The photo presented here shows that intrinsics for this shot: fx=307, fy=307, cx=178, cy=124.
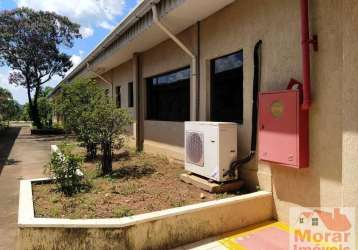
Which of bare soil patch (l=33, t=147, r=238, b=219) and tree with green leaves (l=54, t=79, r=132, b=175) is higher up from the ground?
tree with green leaves (l=54, t=79, r=132, b=175)

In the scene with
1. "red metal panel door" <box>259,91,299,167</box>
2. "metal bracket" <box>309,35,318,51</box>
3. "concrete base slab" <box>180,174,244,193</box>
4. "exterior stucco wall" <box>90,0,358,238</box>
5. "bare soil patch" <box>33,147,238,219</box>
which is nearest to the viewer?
"exterior stucco wall" <box>90,0,358,238</box>

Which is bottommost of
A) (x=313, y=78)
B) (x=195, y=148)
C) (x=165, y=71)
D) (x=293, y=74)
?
(x=195, y=148)

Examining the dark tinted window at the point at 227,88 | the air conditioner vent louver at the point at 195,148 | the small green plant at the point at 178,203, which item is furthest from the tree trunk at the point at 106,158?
the small green plant at the point at 178,203

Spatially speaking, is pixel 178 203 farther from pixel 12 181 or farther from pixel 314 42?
pixel 12 181

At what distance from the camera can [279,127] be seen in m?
4.22

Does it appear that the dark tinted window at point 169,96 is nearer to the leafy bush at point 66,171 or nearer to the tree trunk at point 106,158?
the tree trunk at point 106,158

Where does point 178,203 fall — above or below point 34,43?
below

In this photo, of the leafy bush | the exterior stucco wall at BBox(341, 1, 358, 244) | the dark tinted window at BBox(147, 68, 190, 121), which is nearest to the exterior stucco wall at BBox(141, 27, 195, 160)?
the dark tinted window at BBox(147, 68, 190, 121)

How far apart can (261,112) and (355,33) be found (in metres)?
1.65

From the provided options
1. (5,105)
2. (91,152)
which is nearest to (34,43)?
(5,105)

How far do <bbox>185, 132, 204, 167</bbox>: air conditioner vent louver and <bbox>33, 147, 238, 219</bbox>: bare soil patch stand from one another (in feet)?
1.61

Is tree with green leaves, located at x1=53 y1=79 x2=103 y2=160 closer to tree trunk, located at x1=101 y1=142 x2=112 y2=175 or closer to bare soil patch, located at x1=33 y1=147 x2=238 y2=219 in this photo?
tree trunk, located at x1=101 y1=142 x2=112 y2=175

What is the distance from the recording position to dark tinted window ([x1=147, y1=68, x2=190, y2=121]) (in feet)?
25.7

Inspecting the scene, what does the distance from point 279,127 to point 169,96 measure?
4.97 metres
